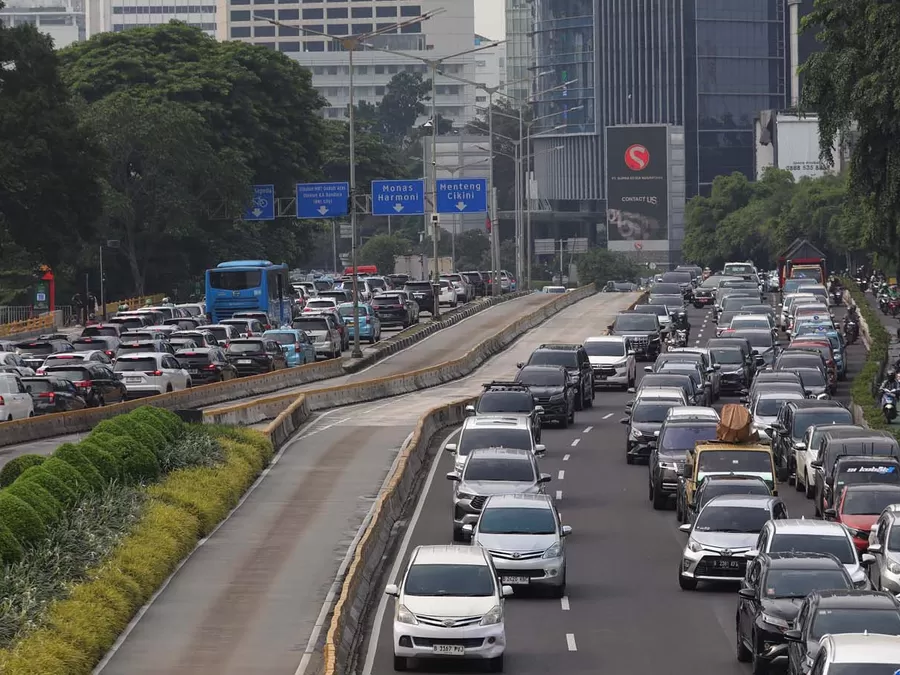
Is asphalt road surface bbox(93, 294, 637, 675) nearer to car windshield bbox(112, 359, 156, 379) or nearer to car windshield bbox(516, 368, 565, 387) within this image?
car windshield bbox(516, 368, 565, 387)

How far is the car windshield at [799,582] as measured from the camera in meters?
22.8

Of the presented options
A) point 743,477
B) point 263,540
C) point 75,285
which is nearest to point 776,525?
point 743,477

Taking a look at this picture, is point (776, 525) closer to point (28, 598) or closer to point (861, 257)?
point (28, 598)

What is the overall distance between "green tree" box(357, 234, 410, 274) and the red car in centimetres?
13567

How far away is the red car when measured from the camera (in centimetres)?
3019

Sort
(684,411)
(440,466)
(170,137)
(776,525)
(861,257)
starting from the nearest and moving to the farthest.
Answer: (776,525) → (684,411) → (440,466) → (170,137) → (861,257)

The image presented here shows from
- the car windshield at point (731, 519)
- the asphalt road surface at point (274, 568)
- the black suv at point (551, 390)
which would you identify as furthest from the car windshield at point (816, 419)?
the car windshield at point (731, 519)

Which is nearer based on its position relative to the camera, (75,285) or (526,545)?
(526,545)

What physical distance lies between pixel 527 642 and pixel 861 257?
11507 cm

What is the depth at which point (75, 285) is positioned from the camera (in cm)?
10244

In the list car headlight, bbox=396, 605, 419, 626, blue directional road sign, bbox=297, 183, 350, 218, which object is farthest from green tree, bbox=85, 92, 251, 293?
car headlight, bbox=396, 605, 419, 626

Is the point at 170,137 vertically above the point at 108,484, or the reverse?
the point at 170,137

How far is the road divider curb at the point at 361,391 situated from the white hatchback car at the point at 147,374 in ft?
7.14

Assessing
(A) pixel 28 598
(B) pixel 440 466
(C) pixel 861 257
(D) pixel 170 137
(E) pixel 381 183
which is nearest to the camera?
(A) pixel 28 598
